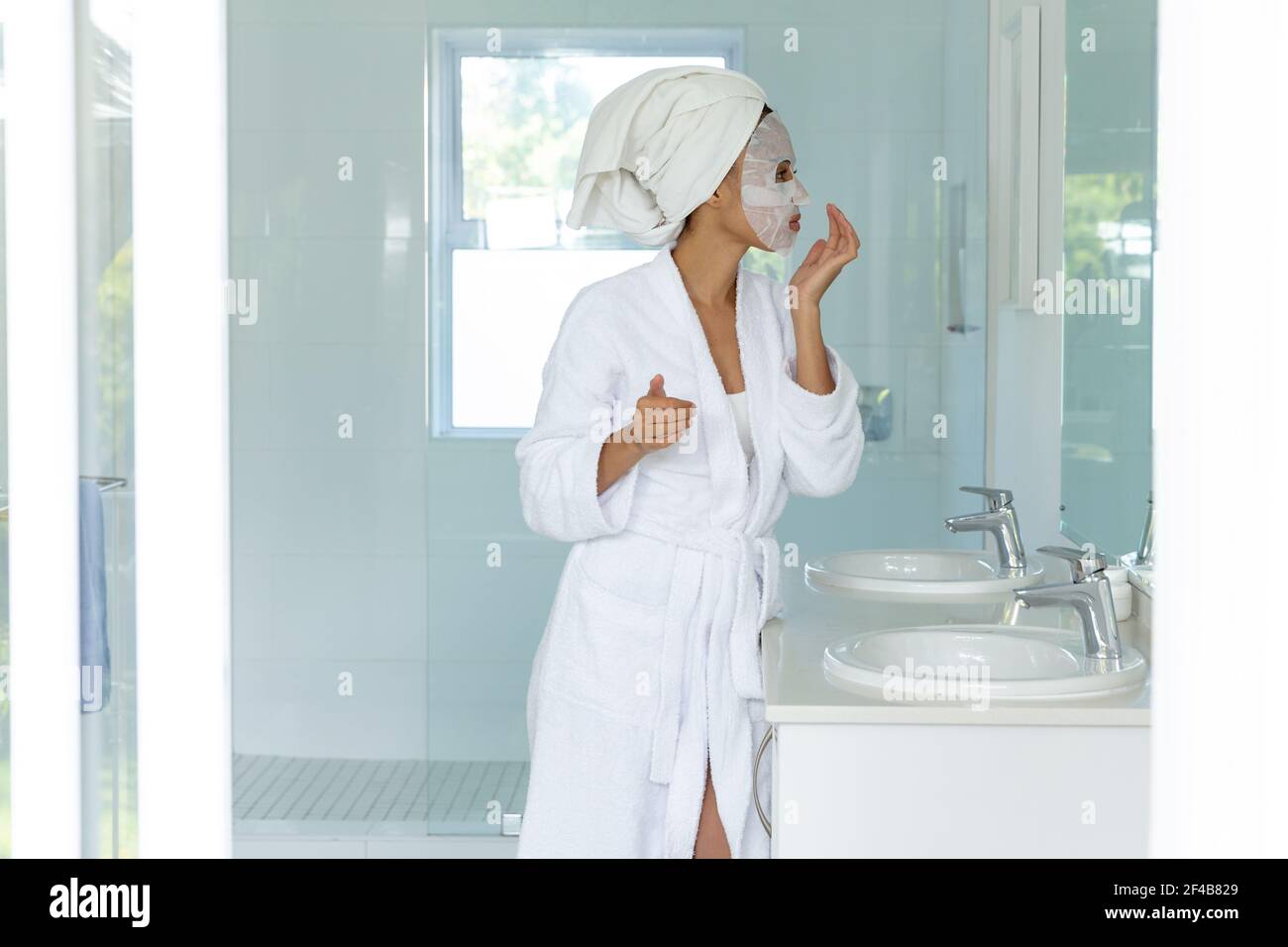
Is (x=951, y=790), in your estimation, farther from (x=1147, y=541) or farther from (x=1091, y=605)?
(x=1147, y=541)

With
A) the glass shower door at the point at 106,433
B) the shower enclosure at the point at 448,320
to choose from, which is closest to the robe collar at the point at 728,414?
the glass shower door at the point at 106,433

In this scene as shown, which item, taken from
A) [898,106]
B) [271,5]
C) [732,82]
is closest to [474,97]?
[271,5]

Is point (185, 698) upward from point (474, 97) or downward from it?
downward

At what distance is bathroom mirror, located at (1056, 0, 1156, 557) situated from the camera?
6.10 ft

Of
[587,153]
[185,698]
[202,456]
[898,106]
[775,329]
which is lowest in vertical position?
[185,698]

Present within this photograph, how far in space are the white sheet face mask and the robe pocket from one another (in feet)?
1.59

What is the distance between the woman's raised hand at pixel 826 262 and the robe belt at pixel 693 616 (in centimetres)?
31

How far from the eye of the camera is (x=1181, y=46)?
22.2 inches

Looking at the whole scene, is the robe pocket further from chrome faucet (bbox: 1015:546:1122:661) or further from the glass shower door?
the glass shower door

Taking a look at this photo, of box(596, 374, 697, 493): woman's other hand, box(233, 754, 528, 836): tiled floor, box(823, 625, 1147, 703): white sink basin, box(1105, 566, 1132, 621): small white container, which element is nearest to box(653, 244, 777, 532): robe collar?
box(596, 374, 697, 493): woman's other hand

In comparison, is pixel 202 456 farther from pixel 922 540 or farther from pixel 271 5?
pixel 271 5

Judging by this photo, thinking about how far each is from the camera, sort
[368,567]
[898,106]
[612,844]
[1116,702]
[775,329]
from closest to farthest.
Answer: [1116,702]
[612,844]
[775,329]
[898,106]
[368,567]

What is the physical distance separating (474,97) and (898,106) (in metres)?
1.00

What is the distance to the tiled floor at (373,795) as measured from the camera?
2867 millimetres
